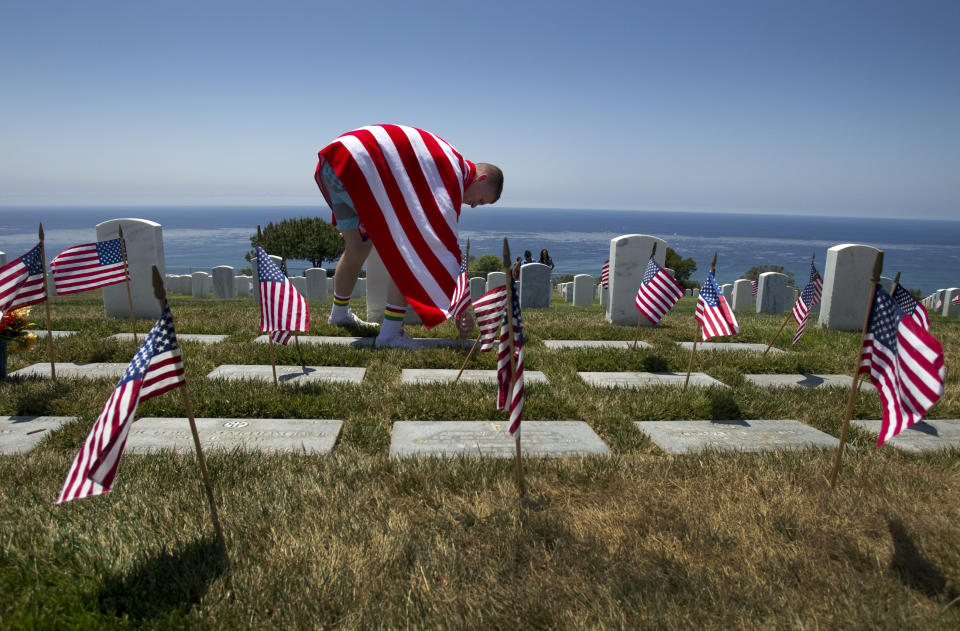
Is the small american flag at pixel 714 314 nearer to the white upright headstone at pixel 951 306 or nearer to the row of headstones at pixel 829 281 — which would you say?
the row of headstones at pixel 829 281

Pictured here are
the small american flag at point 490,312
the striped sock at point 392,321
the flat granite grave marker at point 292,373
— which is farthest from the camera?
the striped sock at point 392,321

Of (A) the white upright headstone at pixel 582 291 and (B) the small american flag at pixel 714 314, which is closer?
(B) the small american flag at pixel 714 314

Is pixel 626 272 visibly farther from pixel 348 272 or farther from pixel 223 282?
pixel 223 282

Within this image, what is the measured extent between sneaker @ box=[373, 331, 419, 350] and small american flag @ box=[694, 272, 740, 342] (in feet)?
7.80

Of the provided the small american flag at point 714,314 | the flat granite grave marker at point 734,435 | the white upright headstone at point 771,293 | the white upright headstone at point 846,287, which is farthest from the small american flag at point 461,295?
the white upright headstone at point 771,293

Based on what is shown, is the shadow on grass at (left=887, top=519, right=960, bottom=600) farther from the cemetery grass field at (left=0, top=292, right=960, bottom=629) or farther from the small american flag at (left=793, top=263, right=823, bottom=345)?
the small american flag at (left=793, top=263, right=823, bottom=345)

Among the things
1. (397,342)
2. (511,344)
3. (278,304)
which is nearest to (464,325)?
(397,342)

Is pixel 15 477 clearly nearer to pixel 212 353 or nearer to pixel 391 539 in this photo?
pixel 391 539

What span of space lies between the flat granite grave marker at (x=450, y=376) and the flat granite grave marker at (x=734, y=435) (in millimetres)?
1072

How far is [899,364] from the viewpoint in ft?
6.91

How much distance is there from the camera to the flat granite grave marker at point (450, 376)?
3.93 metres

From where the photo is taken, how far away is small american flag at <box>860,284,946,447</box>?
1925mm

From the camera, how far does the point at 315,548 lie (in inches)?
71.6

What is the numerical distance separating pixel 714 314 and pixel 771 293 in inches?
399
